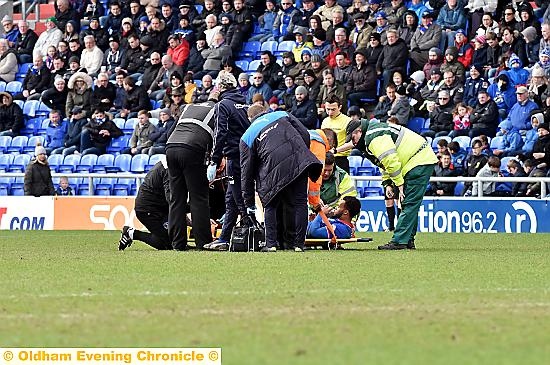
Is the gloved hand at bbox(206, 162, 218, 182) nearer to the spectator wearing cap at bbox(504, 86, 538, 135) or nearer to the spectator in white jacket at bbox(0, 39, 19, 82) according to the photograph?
the spectator wearing cap at bbox(504, 86, 538, 135)

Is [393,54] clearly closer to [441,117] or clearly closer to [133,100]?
[441,117]

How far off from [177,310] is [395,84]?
1808cm

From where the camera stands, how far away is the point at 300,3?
30953 millimetres

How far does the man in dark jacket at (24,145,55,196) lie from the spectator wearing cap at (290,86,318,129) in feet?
18.9

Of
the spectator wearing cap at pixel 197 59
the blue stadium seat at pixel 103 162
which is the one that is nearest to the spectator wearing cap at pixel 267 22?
the spectator wearing cap at pixel 197 59

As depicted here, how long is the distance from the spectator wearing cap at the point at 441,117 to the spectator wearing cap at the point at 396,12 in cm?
288

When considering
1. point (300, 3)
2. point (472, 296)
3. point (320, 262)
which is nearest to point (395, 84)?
point (300, 3)

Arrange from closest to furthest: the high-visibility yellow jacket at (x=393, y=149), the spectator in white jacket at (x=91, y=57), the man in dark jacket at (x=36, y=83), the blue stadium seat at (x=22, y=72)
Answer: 1. the high-visibility yellow jacket at (x=393, y=149)
2. the spectator in white jacket at (x=91, y=57)
3. the man in dark jacket at (x=36, y=83)
4. the blue stadium seat at (x=22, y=72)

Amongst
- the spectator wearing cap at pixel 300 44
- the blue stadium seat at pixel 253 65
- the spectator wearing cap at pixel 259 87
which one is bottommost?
the spectator wearing cap at pixel 259 87

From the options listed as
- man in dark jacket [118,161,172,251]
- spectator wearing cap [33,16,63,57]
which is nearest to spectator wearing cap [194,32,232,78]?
spectator wearing cap [33,16,63,57]

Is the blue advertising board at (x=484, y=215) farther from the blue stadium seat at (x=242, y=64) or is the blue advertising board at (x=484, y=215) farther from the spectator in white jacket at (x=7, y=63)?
the spectator in white jacket at (x=7, y=63)

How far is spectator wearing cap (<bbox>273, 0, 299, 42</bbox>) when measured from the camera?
30109mm

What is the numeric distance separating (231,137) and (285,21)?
14.4 m

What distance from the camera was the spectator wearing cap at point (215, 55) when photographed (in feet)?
99.5
